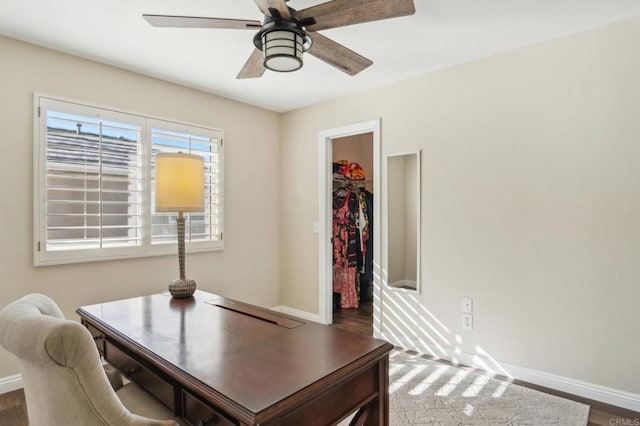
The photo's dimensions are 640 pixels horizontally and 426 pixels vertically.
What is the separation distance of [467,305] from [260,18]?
2.56m

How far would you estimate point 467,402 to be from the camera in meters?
2.28

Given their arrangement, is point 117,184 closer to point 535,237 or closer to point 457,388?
point 457,388

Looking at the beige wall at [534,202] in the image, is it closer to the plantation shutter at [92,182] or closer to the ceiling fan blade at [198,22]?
the ceiling fan blade at [198,22]

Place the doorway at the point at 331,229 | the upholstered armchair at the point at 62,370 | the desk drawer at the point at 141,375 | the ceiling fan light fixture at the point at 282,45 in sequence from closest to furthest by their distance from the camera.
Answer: the upholstered armchair at the point at 62,370, the desk drawer at the point at 141,375, the ceiling fan light fixture at the point at 282,45, the doorway at the point at 331,229

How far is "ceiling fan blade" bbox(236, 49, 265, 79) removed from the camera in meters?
1.97

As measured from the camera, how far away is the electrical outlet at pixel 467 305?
9.22ft

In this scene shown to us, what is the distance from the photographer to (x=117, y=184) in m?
2.90

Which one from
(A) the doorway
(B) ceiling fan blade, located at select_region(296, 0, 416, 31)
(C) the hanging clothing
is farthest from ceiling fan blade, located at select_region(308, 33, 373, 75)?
(C) the hanging clothing

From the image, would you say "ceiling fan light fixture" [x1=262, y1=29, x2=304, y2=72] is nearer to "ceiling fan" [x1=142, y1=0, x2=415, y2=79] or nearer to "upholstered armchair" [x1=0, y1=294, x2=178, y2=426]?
"ceiling fan" [x1=142, y1=0, x2=415, y2=79]

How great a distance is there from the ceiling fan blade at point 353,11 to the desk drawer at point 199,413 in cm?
156

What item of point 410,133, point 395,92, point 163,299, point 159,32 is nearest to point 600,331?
point 410,133

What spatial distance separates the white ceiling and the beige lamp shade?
888mm

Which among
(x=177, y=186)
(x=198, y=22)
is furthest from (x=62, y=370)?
(x=198, y=22)

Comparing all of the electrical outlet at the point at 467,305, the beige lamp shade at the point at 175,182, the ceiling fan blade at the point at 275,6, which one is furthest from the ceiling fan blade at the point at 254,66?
the electrical outlet at the point at 467,305
